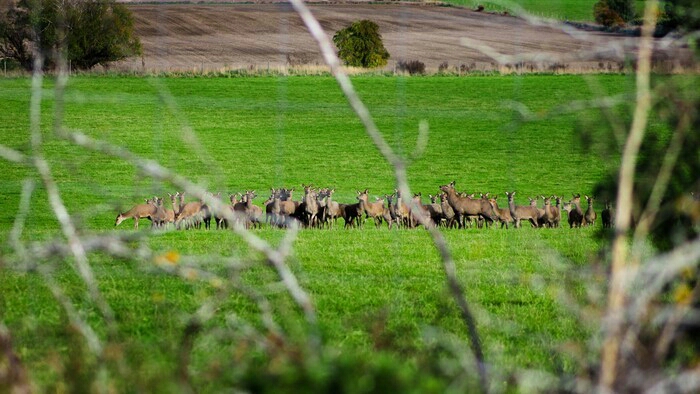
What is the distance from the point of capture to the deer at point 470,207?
12928 mm

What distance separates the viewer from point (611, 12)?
6414 mm

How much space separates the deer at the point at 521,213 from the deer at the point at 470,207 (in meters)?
0.30

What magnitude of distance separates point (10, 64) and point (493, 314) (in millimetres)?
4579

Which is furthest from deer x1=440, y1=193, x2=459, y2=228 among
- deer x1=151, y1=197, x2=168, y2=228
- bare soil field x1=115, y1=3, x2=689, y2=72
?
deer x1=151, y1=197, x2=168, y2=228

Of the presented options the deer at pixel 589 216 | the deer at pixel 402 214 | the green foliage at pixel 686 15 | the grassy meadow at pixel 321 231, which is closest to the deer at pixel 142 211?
the grassy meadow at pixel 321 231

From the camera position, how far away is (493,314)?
17.6ft

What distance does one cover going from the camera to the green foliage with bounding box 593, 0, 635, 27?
19.9 feet

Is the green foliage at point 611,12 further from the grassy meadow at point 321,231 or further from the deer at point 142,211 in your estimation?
the deer at point 142,211

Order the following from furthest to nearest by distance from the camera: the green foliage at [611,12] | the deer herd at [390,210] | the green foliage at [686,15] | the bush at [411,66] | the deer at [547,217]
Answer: the deer at [547,217] → the deer herd at [390,210] → the bush at [411,66] → the green foliage at [611,12] → the green foliage at [686,15]

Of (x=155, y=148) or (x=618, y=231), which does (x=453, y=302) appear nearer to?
(x=618, y=231)

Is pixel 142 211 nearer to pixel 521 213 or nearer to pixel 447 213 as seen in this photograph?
pixel 447 213

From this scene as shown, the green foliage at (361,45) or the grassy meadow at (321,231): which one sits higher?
the green foliage at (361,45)

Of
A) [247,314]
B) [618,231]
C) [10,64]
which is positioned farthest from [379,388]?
[10,64]

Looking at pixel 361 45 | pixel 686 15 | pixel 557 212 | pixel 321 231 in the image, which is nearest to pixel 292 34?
pixel 361 45
